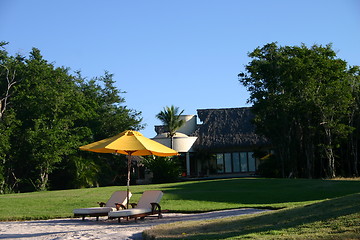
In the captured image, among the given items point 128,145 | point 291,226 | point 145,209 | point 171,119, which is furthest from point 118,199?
point 171,119

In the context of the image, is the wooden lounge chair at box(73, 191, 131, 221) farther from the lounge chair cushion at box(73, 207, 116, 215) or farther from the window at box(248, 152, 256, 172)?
the window at box(248, 152, 256, 172)

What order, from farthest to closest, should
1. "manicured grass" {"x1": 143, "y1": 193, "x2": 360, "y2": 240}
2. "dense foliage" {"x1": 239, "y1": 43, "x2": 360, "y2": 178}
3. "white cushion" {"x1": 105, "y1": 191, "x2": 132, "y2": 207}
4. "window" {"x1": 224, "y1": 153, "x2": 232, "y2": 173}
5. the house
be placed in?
"window" {"x1": 224, "y1": 153, "x2": 232, "y2": 173}
the house
"dense foliage" {"x1": 239, "y1": 43, "x2": 360, "y2": 178}
"white cushion" {"x1": 105, "y1": 191, "x2": 132, "y2": 207}
"manicured grass" {"x1": 143, "y1": 193, "x2": 360, "y2": 240}

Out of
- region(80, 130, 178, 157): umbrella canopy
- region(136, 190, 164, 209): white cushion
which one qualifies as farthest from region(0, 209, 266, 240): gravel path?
region(80, 130, 178, 157): umbrella canopy

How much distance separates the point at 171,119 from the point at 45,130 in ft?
45.4

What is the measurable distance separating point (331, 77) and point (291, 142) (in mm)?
5573

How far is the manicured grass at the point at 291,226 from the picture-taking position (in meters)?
7.06

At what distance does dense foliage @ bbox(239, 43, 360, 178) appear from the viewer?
3181 centimetres

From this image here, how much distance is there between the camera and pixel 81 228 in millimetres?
11195

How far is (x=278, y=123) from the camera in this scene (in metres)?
33.3

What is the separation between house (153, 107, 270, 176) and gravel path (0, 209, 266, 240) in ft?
94.1

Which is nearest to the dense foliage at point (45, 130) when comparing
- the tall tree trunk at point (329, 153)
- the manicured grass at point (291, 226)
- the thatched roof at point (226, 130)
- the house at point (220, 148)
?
the house at point (220, 148)

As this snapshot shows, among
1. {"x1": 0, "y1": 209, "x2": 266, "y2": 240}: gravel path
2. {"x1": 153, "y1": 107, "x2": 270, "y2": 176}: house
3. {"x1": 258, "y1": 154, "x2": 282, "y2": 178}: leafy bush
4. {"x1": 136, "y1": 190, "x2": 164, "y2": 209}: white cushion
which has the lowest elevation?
{"x1": 0, "y1": 209, "x2": 266, "y2": 240}: gravel path

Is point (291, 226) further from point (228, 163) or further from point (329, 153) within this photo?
point (228, 163)

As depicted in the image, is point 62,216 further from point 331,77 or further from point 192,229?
point 331,77
